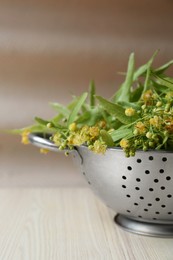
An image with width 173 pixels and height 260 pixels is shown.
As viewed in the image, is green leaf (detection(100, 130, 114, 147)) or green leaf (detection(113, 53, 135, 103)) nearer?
green leaf (detection(100, 130, 114, 147))

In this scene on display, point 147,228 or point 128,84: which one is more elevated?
point 128,84

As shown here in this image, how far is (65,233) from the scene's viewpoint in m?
0.96

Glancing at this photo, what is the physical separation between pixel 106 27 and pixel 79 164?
18.1 inches

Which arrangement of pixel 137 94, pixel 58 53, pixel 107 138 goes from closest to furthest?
pixel 107 138
pixel 137 94
pixel 58 53

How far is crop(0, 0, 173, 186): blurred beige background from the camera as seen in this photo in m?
1.30

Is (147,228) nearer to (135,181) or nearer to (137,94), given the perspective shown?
(135,181)

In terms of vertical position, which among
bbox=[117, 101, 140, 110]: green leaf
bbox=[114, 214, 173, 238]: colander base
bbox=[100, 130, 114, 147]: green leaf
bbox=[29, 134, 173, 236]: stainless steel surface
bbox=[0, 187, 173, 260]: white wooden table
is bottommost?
bbox=[0, 187, 173, 260]: white wooden table

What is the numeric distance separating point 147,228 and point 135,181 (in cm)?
11

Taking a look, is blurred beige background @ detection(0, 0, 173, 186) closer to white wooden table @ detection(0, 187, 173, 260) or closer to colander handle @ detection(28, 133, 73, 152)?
white wooden table @ detection(0, 187, 173, 260)

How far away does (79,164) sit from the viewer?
966mm

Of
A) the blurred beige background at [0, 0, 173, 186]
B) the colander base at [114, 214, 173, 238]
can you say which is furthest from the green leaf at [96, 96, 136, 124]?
the blurred beige background at [0, 0, 173, 186]

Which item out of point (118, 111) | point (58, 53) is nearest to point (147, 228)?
Result: point (118, 111)

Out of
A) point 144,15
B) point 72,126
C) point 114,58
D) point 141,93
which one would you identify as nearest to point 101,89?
point 114,58

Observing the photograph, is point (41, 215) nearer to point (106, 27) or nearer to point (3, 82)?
point (3, 82)
